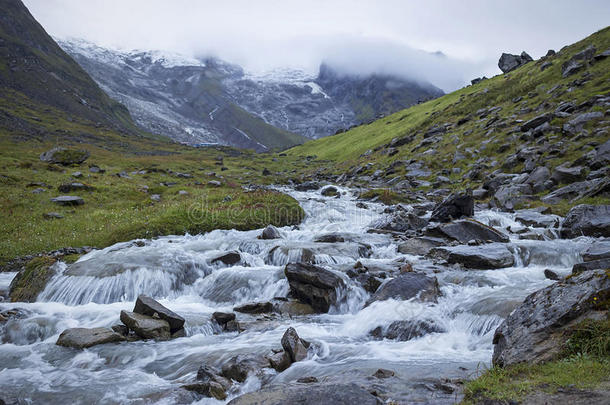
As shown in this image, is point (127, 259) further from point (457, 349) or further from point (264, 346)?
point (457, 349)

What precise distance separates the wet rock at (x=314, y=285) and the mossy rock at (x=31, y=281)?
1114 cm

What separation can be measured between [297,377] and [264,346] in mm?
2283

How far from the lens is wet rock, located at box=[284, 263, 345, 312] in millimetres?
14656

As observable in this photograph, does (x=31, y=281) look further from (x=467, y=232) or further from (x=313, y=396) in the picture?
(x=467, y=232)

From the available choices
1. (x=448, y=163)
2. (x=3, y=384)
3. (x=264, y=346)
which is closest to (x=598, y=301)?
(x=264, y=346)

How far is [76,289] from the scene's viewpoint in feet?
52.0

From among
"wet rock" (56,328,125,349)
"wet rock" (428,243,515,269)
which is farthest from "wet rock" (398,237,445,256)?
"wet rock" (56,328,125,349)

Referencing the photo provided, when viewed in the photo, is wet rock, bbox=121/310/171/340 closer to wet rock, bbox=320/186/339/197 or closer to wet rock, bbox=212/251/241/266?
wet rock, bbox=212/251/241/266

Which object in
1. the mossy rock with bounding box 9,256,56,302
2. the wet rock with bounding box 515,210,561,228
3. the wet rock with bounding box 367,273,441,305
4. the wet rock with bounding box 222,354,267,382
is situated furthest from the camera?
the wet rock with bounding box 515,210,561,228

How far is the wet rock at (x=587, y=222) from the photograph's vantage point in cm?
1917

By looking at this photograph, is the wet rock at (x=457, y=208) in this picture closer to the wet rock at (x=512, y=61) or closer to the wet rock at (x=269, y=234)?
the wet rock at (x=269, y=234)

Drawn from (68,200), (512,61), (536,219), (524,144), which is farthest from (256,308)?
(512,61)

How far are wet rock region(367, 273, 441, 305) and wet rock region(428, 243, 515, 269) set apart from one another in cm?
411

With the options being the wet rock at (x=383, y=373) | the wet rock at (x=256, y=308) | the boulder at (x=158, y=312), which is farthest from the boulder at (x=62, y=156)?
the wet rock at (x=383, y=373)
